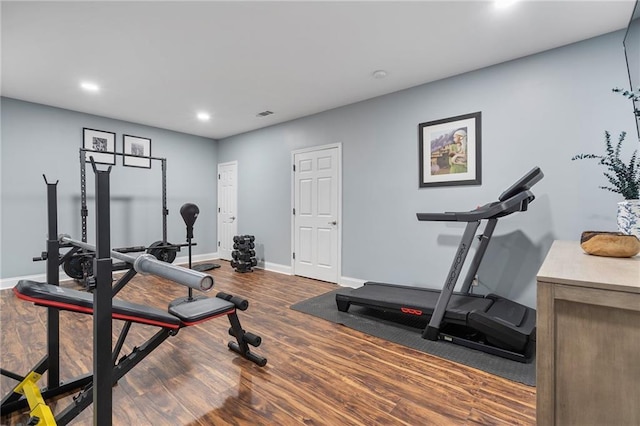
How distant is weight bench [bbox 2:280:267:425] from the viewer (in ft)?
4.04

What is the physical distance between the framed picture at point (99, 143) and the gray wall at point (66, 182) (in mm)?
73

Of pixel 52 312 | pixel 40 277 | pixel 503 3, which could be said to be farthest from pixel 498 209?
pixel 40 277

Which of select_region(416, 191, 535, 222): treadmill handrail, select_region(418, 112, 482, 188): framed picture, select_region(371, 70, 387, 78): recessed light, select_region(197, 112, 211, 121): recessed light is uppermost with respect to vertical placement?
select_region(197, 112, 211, 121): recessed light

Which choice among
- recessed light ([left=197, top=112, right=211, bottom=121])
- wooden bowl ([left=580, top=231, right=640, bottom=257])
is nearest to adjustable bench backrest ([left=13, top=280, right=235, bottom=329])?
wooden bowl ([left=580, top=231, right=640, bottom=257])

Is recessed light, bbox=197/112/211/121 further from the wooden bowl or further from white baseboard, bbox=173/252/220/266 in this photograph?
the wooden bowl

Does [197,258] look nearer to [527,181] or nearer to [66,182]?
[66,182]

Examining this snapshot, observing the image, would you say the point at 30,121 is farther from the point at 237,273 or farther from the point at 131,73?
the point at 237,273

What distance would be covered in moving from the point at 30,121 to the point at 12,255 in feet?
6.25

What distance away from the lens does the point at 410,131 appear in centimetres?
360

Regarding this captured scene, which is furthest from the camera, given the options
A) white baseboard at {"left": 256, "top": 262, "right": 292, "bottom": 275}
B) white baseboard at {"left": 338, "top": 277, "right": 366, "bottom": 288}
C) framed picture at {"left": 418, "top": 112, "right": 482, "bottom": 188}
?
white baseboard at {"left": 256, "top": 262, "right": 292, "bottom": 275}

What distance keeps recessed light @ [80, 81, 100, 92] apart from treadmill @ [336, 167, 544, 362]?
396 centimetres

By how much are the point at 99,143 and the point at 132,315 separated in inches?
179

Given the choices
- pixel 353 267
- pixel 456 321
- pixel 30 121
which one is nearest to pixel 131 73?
pixel 30 121

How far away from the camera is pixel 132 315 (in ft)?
4.75
